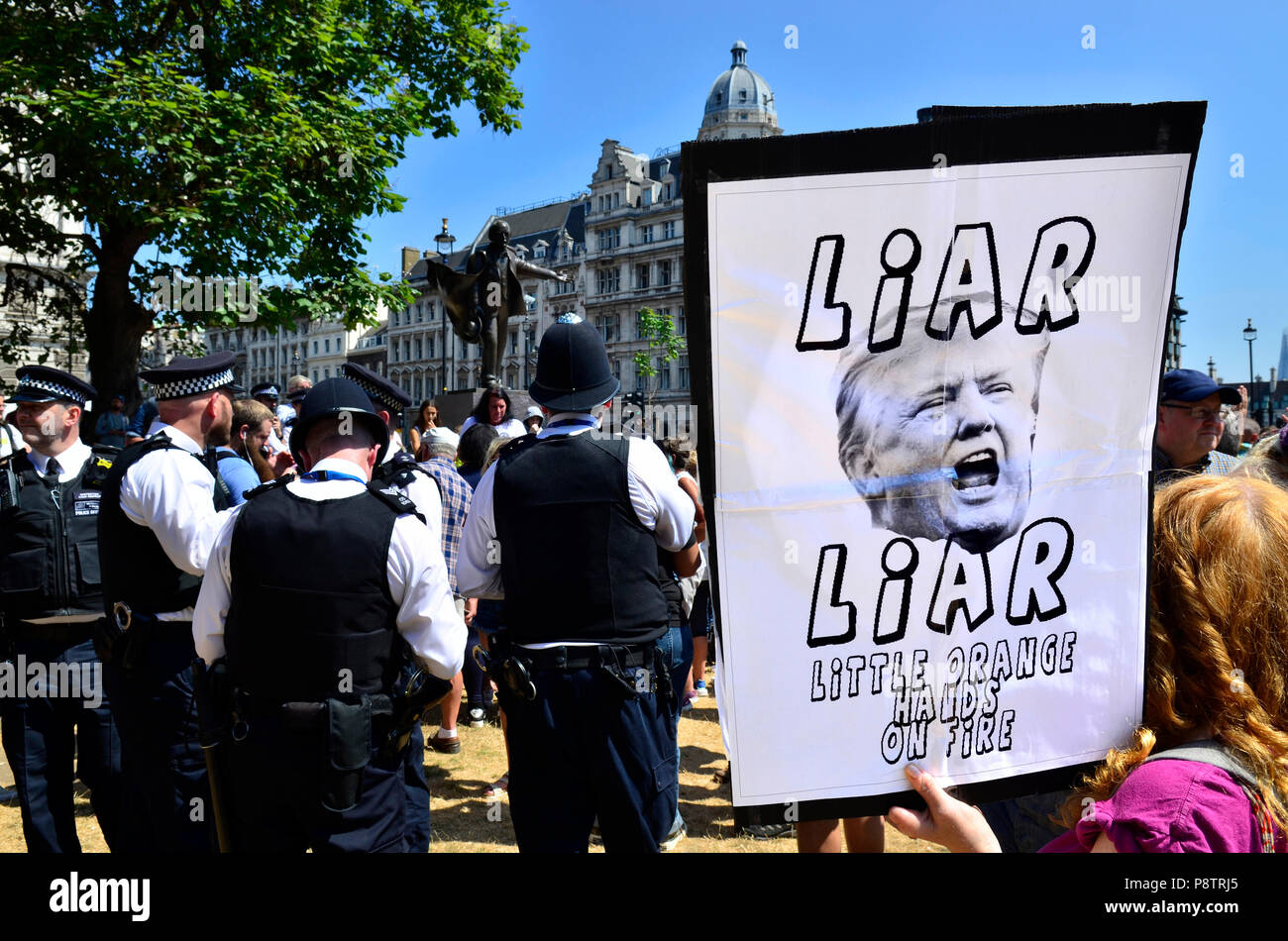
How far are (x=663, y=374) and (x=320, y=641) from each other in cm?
6976

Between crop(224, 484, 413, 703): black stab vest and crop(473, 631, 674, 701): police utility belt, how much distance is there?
1.64ft

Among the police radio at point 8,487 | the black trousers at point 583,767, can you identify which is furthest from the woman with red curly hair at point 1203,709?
the police radio at point 8,487

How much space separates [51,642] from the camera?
4.13 metres

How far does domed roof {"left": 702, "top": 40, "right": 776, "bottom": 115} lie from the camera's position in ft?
256

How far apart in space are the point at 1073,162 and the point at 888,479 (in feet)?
2.26

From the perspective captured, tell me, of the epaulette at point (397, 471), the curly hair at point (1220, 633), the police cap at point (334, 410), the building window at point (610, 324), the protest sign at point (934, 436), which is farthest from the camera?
the building window at point (610, 324)

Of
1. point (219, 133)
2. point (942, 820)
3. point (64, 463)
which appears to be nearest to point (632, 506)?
point (942, 820)

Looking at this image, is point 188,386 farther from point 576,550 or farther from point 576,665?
point 576,665

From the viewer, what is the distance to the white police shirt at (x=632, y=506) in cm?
327

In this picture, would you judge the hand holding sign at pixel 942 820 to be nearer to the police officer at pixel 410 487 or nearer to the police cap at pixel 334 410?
the police officer at pixel 410 487

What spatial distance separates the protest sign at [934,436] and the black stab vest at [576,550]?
1.56 meters

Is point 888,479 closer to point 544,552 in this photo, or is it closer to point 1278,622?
point 1278,622

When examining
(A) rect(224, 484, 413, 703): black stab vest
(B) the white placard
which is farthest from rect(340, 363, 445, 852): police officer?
(B) the white placard

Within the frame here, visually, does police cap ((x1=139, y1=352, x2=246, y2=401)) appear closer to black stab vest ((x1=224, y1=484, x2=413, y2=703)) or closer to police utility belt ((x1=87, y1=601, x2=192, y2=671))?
police utility belt ((x1=87, y1=601, x2=192, y2=671))
